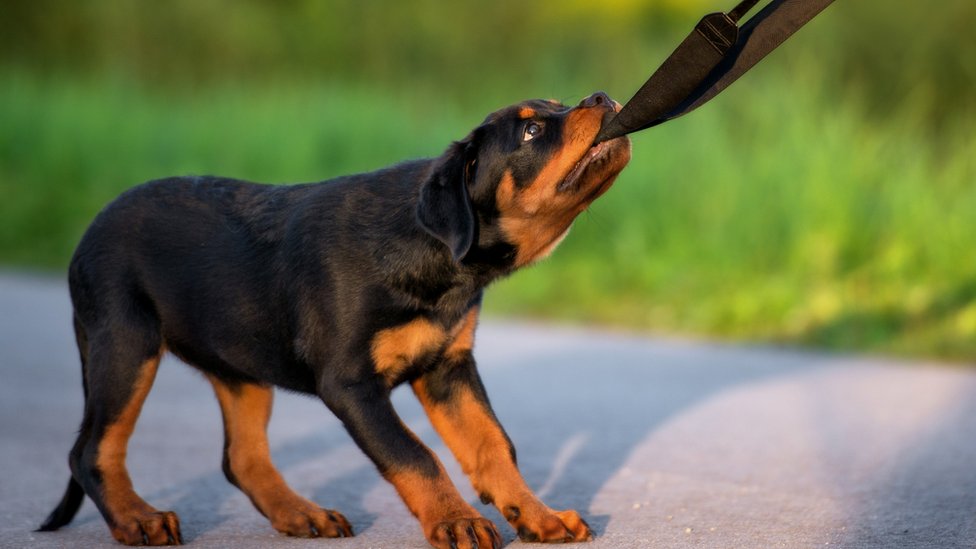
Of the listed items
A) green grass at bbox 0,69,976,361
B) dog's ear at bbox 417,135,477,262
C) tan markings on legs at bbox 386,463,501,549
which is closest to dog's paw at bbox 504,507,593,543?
tan markings on legs at bbox 386,463,501,549

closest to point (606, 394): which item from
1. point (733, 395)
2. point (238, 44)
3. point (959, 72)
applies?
point (733, 395)

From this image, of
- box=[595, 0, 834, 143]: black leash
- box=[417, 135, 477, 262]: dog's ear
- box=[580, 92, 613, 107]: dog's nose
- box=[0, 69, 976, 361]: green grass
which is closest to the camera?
box=[595, 0, 834, 143]: black leash

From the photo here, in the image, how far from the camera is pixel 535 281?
10.8 metres

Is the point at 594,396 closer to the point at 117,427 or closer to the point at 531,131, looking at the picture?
the point at 531,131

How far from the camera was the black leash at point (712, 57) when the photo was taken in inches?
153

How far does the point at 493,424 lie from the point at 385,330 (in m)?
0.46

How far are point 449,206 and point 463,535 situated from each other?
996 millimetres

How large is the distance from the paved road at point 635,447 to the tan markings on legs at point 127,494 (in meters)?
0.12

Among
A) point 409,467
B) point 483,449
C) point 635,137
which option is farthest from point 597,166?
point 635,137

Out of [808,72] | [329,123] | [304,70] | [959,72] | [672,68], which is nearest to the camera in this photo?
[672,68]

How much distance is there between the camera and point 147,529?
4.23 m

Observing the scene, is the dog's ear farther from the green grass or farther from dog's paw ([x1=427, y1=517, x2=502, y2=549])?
the green grass

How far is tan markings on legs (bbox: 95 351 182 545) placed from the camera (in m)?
4.24

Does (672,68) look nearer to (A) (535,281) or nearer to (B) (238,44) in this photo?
(A) (535,281)
